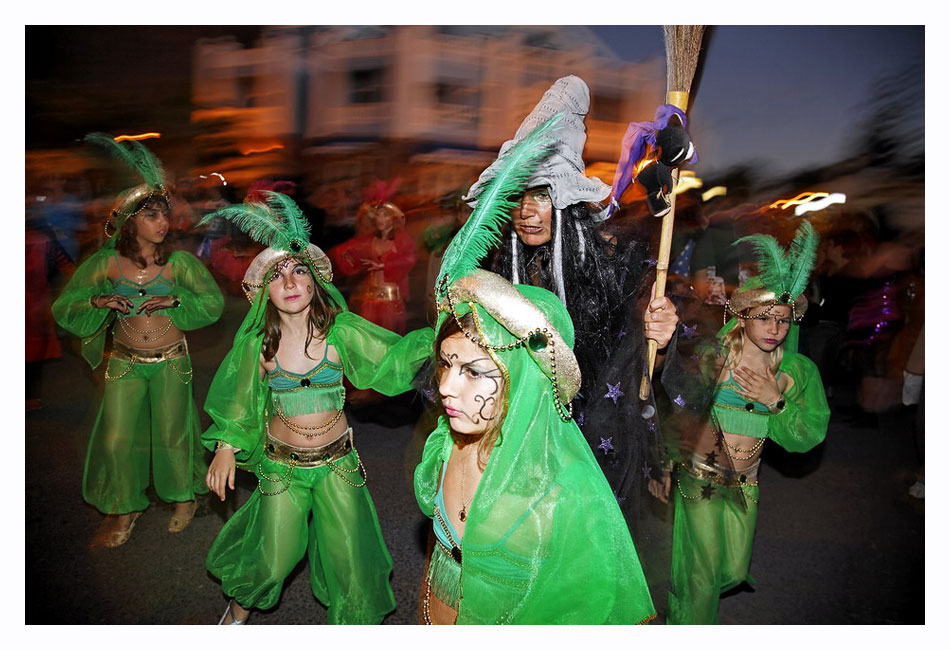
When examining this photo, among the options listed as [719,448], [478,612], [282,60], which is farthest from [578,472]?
[282,60]

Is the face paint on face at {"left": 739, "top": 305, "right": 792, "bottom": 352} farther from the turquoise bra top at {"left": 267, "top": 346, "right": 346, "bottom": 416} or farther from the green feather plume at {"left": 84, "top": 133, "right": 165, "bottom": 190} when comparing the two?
the green feather plume at {"left": 84, "top": 133, "right": 165, "bottom": 190}

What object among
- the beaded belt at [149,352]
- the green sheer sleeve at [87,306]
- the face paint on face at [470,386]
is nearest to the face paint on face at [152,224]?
the green sheer sleeve at [87,306]

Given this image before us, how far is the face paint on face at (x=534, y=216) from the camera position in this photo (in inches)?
65.4

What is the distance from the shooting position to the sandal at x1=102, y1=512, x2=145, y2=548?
7.09 ft

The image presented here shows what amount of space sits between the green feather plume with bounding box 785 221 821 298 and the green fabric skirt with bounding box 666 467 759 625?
582 mm

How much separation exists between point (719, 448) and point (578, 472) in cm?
74

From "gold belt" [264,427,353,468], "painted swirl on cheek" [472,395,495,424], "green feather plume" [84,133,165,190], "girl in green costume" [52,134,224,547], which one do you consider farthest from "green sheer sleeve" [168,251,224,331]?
"painted swirl on cheek" [472,395,495,424]

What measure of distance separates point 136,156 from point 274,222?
436mm

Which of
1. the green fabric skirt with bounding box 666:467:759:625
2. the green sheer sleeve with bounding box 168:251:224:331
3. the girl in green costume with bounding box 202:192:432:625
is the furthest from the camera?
the green sheer sleeve with bounding box 168:251:224:331

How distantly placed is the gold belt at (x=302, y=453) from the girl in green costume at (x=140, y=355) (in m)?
0.55

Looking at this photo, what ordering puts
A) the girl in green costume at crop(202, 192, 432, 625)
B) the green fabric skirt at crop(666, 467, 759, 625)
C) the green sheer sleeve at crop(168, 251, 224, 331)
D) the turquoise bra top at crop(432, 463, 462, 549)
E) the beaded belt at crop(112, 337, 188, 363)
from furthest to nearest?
the beaded belt at crop(112, 337, 188, 363)
the green sheer sleeve at crop(168, 251, 224, 331)
the green fabric skirt at crop(666, 467, 759, 625)
the girl in green costume at crop(202, 192, 432, 625)
the turquoise bra top at crop(432, 463, 462, 549)

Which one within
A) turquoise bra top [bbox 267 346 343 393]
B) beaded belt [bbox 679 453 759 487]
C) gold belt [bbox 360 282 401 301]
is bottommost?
beaded belt [bbox 679 453 759 487]

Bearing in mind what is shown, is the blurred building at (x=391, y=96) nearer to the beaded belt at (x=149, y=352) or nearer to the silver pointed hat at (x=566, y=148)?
the silver pointed hat at (x=566, y=148)

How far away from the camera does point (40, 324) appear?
1853mm
